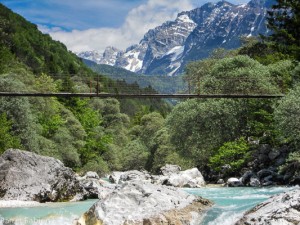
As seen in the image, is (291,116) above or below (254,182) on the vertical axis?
above

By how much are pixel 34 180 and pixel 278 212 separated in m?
12.8

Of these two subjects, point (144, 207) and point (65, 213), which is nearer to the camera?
point (144, 207)

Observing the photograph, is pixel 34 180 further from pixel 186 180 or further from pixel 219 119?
pixel 219 119

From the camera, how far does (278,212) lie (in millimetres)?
9914

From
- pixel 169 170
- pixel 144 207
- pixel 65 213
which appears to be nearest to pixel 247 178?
pixel 169 170

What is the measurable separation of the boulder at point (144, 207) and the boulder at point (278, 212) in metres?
2.16

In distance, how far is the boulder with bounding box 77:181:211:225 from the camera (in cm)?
1185

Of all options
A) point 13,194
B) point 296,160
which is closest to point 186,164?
point 296,160

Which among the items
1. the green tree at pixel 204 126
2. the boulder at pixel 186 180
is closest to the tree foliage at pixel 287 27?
the green tree at pixel 204 126

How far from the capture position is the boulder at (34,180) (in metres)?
19.3

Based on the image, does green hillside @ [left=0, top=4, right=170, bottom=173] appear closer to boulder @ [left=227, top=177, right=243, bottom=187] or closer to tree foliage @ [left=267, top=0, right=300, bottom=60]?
boulder @ [left=227, top=177, right=243, bottom=187]

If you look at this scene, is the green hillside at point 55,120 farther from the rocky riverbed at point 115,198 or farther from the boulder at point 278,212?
the boulder at point 278,212

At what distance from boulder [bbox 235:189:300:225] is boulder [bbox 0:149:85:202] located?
11181 mm

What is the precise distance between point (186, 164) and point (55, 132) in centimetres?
1214
